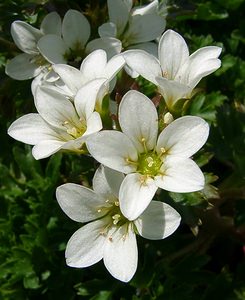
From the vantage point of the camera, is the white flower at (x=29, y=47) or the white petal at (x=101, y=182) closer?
the white petal at (x=101, y=182)

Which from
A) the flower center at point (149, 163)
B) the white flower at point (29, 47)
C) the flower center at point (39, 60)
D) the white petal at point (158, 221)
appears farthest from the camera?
the flower center at point (39, 60)

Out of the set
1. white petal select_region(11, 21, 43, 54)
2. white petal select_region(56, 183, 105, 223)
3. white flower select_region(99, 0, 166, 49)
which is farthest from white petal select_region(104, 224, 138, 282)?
white petal select_region(11, 21, 43, 54)

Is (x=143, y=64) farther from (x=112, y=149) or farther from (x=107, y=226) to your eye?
(x=107, y=226)

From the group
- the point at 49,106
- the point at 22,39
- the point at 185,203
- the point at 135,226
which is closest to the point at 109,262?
the point at 135,226

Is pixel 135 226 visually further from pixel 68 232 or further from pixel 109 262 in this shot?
pixel 68 232

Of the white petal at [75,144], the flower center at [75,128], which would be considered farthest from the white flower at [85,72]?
the white petal at [75,144]

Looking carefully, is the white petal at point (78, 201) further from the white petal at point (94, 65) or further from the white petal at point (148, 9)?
the white petal at point (148, 9)

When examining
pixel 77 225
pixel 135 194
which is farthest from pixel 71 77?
pixel 77 225
